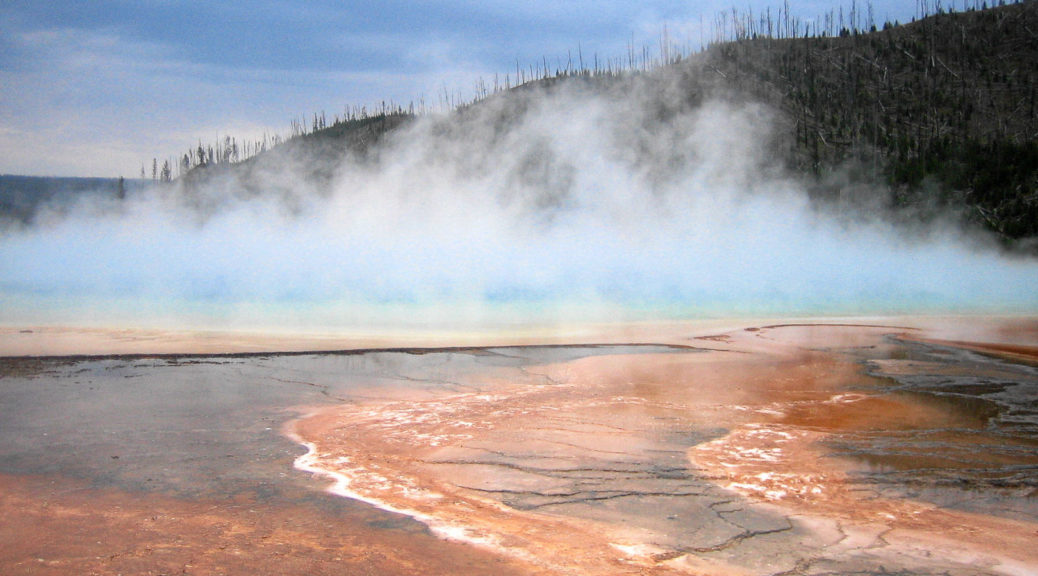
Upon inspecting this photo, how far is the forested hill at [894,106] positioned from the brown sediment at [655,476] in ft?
96.5

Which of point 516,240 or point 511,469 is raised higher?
point 516,240

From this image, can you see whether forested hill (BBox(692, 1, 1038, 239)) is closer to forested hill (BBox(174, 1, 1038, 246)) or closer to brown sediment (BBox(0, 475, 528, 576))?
forested hill (BBox(174, 1, 1038, 246))

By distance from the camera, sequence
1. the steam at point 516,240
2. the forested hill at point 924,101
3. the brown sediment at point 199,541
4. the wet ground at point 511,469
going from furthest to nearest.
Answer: the forested hill at point 924,101, the steam at point 516,240, the wet ground at point 511,469, the brown sediment at point 199,541

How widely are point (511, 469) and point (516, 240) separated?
2952 centimetres

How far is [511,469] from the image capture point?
193 inches

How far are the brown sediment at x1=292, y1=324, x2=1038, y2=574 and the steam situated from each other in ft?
21.1

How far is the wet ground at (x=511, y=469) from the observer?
3.58 metres

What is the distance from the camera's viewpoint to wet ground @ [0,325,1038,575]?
11.8ft

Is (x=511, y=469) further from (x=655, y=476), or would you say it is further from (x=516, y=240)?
(x=516, y=240)

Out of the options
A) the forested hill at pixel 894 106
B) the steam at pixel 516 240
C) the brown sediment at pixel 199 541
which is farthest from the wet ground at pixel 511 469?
the forested hill at pixel 894 106

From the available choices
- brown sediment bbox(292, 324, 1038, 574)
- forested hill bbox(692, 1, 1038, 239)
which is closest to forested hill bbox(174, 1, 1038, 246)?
forested hill bbox(692, 1, 1038, 239)

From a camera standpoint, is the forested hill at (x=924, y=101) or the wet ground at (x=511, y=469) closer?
the wet ground at (x=511, y=469)

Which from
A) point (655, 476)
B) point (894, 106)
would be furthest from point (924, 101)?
point (655, 476)

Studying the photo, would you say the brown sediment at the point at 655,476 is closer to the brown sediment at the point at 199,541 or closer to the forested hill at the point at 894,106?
the brown sediment at the point at 199,541
